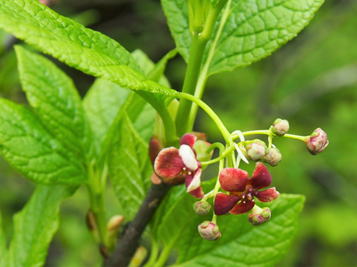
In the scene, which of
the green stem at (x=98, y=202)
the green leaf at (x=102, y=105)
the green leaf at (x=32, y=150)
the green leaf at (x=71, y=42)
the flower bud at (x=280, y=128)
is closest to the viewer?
the green leaf at (x=71, y=42)

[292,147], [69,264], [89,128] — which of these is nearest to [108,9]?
[292,147]

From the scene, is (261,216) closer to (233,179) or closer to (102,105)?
(233,179)

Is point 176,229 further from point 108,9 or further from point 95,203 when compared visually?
point 108,9

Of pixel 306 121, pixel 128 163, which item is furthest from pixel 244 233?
pixel 306 121

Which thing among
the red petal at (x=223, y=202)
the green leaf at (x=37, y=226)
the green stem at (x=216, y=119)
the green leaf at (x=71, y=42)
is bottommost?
the green leaf at (x=37, y=226)

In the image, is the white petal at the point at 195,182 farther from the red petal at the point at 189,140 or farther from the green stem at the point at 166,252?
the green stem at the point at 166,252

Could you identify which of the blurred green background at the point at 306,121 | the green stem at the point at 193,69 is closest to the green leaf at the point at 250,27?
the green stem at the point at 193,69
